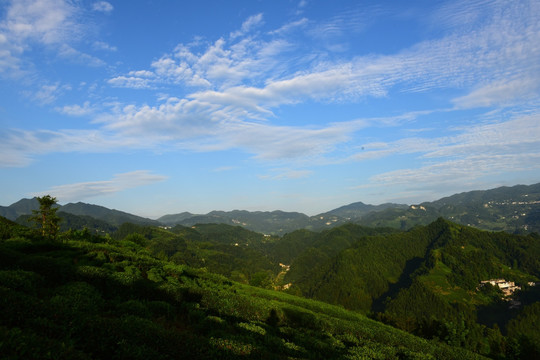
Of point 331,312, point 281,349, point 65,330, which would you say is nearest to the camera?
point 65,330

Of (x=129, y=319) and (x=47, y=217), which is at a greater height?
(x=47, y=217)

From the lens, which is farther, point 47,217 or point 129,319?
point 47,217

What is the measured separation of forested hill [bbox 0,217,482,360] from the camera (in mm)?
13352

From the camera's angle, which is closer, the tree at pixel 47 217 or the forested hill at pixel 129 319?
the forested hill at pixel 129 319

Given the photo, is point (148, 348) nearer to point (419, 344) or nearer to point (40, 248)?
point (40, 248)

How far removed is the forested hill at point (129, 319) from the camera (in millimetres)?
13352

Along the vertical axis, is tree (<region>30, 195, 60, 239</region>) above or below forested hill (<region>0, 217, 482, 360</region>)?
above

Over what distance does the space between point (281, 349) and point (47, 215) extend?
65.4m

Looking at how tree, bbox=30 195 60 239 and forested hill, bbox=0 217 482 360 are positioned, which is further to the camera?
tree, bbox=30 195 60 239

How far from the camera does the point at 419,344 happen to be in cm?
4759

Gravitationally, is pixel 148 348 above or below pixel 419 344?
above

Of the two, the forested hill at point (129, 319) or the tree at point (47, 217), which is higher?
the tree at point (47, 217)

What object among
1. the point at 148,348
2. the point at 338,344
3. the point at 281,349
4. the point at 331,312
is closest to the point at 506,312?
the point at 331,312

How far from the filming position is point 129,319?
1703cm
